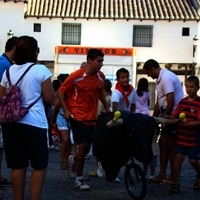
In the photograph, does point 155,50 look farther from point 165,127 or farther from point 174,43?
point 165,127

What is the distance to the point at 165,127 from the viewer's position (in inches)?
307

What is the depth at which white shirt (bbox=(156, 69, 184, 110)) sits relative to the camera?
7750 mm

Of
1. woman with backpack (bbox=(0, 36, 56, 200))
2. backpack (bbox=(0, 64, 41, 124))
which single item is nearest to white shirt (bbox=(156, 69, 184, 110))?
woman with backpack (bbox=(0, 36, 56, 200))

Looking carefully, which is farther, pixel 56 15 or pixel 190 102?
pixel 56 15

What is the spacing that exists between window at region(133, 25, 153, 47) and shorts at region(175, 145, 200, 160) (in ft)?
89.6

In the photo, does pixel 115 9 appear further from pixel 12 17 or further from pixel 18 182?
pixel 18 182

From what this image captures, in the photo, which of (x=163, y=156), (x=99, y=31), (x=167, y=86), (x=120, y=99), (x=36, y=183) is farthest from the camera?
(x=99, y=31)

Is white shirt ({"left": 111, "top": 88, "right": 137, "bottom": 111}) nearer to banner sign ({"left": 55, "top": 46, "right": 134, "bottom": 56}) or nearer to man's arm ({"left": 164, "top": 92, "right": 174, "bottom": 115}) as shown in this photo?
man's arm ({"left": 164, "top": 92, "right": 174, "bottom": 115})

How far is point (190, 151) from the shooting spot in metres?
7.48

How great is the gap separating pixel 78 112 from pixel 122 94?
51.0 inches

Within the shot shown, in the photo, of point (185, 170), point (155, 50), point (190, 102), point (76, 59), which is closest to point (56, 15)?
point (76, 59)

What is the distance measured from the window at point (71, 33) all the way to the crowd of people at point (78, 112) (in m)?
25.7

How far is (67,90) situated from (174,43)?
2777cm

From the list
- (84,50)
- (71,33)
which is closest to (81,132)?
(84,50)
